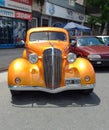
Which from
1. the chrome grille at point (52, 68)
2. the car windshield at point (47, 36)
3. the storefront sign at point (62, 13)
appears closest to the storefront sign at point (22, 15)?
the storefront sign at point (62, 13)

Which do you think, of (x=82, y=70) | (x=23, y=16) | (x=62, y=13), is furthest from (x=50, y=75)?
(x=62, y=13)

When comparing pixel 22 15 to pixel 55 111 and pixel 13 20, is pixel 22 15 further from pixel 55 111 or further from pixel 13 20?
pixel 55 111

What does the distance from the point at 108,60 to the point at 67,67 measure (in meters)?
5.89

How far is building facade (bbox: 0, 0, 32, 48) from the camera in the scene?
26066 mm

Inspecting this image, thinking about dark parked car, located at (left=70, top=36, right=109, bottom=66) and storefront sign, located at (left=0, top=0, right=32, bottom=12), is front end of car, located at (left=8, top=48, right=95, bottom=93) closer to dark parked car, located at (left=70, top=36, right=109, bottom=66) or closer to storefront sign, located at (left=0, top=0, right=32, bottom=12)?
dark parked car, located at (left=70, top=36, right=109, bottom=66)

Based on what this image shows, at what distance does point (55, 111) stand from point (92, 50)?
23.9ft

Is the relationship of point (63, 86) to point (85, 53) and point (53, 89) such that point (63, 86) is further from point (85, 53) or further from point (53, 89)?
point (85, 53)

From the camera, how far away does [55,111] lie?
7.24 metres

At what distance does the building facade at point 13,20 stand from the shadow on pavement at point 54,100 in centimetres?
1707

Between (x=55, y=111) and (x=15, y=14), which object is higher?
(x=15, y=14)

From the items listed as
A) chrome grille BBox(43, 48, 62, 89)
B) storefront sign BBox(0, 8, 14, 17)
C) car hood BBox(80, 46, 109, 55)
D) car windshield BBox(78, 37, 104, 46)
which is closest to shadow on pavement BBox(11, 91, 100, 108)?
chrome grille BBox(43, 48, 62, 89)

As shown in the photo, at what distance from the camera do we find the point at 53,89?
26.3ft

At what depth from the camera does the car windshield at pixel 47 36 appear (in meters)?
10.2

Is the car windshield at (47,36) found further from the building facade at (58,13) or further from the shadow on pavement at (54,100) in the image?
the building facade at (58,13)
